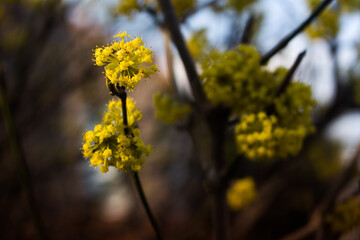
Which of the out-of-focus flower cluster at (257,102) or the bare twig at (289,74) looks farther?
the out-of-focus flower cluster at (257,102)

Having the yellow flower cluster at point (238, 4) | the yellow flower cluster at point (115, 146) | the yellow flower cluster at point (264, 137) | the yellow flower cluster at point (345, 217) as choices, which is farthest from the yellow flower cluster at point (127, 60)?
the yellow flower cluster at point (238, 4)

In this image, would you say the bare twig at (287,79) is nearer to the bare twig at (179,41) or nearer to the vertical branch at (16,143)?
the bare twig at (179,41)

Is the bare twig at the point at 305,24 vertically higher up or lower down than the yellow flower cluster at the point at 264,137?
higher up

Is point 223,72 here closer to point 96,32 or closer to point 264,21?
point 264,21

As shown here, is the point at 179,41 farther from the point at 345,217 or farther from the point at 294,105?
the point at 345,217

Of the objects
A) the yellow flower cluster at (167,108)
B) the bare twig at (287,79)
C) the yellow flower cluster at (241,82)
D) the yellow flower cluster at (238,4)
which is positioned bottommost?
the bare twig at (287,79)

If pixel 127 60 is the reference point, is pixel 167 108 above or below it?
above

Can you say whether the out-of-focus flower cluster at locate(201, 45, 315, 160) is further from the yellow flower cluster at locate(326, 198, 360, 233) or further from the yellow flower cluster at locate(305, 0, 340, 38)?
the yellow flower cluster at locate(305, 0, 340, 38)

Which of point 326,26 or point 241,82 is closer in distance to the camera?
point 241,82

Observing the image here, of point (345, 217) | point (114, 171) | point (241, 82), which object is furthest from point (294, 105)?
point (114, 171)
